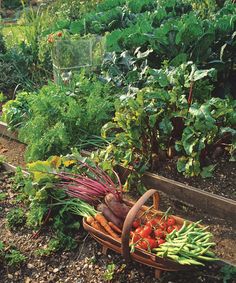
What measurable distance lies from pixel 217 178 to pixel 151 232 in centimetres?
91

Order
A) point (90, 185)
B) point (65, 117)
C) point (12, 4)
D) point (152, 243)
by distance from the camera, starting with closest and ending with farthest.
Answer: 1. point (152, 243)
2. point (90, 185)
3. point (65, 117)
4. point (12, 4)

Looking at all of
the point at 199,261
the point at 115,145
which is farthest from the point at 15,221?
the point at 199,261

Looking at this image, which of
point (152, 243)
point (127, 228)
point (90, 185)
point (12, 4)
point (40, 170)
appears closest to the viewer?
point (127, 228)

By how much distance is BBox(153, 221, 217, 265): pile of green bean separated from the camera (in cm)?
288

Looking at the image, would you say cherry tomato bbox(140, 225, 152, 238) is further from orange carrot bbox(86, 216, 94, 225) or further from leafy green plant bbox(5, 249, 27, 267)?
leafy green plant bbox(5, 249, 27, 267)

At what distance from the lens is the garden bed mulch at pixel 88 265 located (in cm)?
308

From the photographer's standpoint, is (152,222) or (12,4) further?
(12,4)

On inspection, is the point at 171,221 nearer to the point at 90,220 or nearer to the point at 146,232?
the point at 146,232

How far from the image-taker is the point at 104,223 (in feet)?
10.9

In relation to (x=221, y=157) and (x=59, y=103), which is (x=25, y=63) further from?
(x=221, y=157)

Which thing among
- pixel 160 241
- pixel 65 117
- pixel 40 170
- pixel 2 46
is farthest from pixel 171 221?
pixel 2 46

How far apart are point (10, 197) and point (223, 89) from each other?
2328 millimetres

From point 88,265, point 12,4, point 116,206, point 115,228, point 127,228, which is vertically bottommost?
point 88,265

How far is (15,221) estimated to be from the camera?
3824 mm
